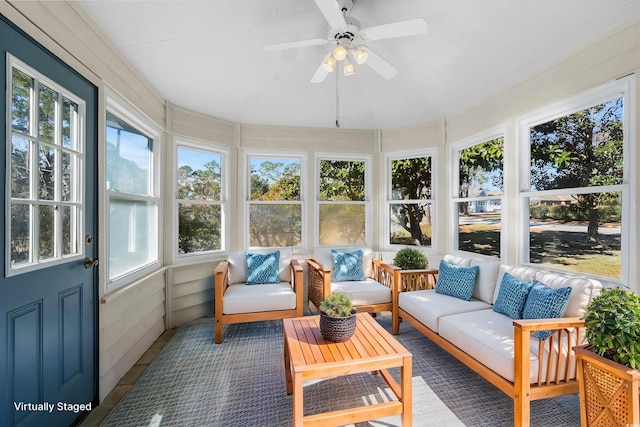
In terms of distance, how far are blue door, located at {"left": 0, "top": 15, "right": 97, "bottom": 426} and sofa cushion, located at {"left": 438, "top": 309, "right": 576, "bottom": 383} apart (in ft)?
8.88

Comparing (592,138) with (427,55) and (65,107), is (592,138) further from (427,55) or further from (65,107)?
(65,107)

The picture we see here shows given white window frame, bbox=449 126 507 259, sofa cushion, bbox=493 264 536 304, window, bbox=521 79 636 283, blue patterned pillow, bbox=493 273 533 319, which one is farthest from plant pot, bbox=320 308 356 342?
white window frame, bbox=449 126 507 259

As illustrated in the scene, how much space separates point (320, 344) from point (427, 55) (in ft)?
8.70

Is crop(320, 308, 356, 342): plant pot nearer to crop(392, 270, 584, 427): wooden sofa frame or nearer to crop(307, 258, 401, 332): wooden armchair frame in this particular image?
crop(392, 270, 584, 427): wooden sofa frame

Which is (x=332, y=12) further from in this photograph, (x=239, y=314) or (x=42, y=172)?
(x=239, y=314)

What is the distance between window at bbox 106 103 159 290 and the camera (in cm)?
232

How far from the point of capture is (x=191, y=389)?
2.11 metres

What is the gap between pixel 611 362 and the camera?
4.77 feet

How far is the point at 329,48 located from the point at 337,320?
231 centimetres

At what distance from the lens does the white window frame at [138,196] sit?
2186 mm

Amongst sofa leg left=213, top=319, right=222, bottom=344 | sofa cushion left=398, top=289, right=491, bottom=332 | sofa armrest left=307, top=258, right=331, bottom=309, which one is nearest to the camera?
sofa cushion left=398, top=289, right=491, bottom=332

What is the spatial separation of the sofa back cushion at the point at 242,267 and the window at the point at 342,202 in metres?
0.75

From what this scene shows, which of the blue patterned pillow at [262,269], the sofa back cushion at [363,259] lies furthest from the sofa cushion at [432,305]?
the blue patterned pillow at [262,269]

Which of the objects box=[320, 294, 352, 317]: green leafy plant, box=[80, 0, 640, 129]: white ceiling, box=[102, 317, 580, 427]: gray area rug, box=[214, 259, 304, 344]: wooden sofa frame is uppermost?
box=[80, 0, 640, 129]: white ceiling
